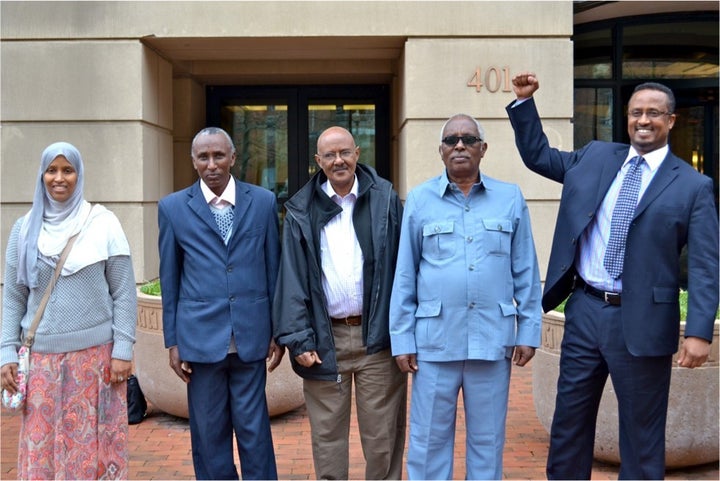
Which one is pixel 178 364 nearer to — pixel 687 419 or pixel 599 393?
pixel 599 393

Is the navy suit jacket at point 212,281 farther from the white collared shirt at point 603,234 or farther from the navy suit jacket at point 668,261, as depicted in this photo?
the navy suit jacket at point 668,261

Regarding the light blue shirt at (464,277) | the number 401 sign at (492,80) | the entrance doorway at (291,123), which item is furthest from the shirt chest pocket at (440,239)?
the entrance doorway at (291,123)

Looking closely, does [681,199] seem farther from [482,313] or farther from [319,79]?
[319,79]

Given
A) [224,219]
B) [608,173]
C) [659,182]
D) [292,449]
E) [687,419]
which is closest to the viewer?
[659,182]

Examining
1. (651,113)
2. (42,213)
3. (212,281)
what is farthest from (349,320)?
(651,113)

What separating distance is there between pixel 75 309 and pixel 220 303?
0.73 meters

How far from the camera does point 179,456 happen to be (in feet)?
18.5

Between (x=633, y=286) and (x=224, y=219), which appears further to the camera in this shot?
(x=224, y=219)

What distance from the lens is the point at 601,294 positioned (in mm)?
3955

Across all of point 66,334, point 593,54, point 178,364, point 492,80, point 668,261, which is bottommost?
point 178,364

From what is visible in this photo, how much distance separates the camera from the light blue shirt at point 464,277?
388cm

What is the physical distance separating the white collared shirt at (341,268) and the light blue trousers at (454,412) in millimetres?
491

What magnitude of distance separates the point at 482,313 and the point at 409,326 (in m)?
0.37

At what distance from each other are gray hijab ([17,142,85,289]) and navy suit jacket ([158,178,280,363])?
479 millimetres
